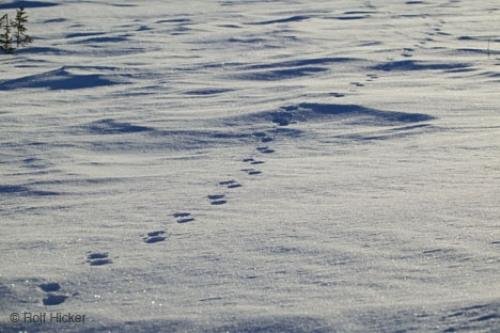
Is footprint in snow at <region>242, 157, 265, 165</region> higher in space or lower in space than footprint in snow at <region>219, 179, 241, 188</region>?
higher

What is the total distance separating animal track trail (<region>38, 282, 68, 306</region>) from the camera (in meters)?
2.88

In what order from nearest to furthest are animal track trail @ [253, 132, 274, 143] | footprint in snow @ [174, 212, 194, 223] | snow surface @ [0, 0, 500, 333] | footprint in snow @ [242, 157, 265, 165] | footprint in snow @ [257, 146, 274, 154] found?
snow surface @ [0, 0, 500, 333] < footprint in snow @ [174, 212, 194, 223] < footprint in snow @ [242, 157, 265, 165] < footprint in snow @ [257, 146, 274, 154] < animal track trail @ [253, 132, 274, 143]

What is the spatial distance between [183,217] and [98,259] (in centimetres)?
57

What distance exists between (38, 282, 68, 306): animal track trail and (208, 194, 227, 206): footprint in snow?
1.06 m

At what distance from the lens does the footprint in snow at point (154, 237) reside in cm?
343

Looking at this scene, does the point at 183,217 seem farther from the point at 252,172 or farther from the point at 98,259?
the point at 252,172

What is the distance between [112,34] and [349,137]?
4.66 m

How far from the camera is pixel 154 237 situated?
3.47 metres

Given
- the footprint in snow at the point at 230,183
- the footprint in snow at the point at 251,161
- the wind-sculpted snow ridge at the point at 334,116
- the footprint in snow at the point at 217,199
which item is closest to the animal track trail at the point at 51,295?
the footprint in snow at the point at 217,199

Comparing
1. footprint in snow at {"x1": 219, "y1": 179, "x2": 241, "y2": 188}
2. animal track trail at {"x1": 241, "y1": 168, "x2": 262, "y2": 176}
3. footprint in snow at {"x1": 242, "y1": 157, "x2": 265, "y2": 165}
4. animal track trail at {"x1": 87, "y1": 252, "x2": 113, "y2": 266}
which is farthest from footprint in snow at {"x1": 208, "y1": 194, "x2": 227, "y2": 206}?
animal track trail at {"x1": 87, "y1": 252, "x2": 113, "y2": 266}

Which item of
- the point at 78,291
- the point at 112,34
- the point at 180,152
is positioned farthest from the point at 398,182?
the point at 112,34

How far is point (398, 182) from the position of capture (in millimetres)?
4047

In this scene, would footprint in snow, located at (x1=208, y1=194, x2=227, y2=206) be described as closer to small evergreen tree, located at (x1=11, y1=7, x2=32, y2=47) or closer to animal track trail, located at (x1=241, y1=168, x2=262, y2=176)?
animal track trail, located at (x1=241, y1=168, x2=262, y2=176)

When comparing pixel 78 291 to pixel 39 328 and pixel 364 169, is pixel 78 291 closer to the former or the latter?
pixel 39 328
